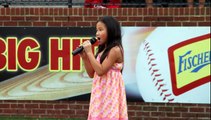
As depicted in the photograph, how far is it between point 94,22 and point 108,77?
123 inches

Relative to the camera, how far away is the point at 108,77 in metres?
4.55

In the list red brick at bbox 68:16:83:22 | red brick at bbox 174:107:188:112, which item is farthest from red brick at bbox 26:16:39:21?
red brick at bbox 174:107:188:112

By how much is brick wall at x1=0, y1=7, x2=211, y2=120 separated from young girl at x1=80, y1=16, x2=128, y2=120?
2930 mm

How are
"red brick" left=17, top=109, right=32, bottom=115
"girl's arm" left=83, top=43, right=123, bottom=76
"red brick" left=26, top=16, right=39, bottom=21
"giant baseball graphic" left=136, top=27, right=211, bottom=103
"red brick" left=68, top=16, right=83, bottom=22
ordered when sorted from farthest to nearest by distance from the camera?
"red brick" left=17, top=109, right=32, bottom=115
"red brick" left=26, top=16, right=39, bottom=21
"red brick" left=68, top=16, right=83, bottom=22
"giant baseball graphic" left=136, top=27, right=211, bottom=103
"girl's arm" left=83, top=43, right=123, bottom=76

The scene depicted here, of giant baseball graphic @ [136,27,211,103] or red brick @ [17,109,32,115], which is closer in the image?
giant baseball graphic @ [136,27,211,103]

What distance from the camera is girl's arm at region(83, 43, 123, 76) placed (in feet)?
14.6

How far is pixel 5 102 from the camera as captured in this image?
25.7 ft

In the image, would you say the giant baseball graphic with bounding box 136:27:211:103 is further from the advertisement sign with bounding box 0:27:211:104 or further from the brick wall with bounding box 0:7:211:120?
the brick wall with bounding box 0:7:211:120

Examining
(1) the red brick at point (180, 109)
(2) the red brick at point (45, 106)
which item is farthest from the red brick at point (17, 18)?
(1) the red brick at point (180, 109)

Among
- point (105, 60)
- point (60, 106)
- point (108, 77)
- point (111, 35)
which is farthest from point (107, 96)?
point (60, 106)

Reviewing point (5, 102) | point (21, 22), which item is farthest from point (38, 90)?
point (21, 22)

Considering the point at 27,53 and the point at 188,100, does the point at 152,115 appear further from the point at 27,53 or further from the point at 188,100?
the point at 27,53

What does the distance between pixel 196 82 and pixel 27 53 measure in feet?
9.20

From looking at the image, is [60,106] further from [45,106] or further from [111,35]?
[111,35]
